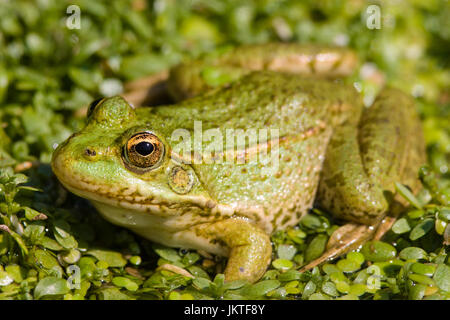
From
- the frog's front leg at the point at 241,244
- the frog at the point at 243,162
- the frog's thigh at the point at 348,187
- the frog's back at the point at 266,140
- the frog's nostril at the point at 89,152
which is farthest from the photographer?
the frog's thigh at the point at 348,187

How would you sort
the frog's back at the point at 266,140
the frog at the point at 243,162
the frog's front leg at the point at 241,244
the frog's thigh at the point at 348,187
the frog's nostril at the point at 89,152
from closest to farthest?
1. the frog's nostril at the point at 89,152
2. the frog at the point at 243,162
3. the frog's front leg at the point at 241,244
4. the frog's back at the point at 266,140
5. the frog's thigh at the point at 348,187

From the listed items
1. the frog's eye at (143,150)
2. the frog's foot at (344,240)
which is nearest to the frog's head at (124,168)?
the frog's eye at (143,150)

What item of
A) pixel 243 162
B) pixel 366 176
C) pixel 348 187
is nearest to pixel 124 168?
pixel 243 162

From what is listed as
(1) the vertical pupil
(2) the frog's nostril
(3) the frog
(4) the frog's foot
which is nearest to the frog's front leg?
(3) the frog

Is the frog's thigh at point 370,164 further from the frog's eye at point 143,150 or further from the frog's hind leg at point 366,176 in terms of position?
the frog's eye at point 143,150

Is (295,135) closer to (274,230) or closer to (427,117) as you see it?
(274,230)

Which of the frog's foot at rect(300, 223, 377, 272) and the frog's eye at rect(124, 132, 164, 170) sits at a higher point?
the frog's eye at rect(124, 132, 164, 170)

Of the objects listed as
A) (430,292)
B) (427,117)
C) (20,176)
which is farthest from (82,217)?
(427,117)

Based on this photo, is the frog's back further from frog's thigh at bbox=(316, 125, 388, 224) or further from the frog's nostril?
the frog's nostril
